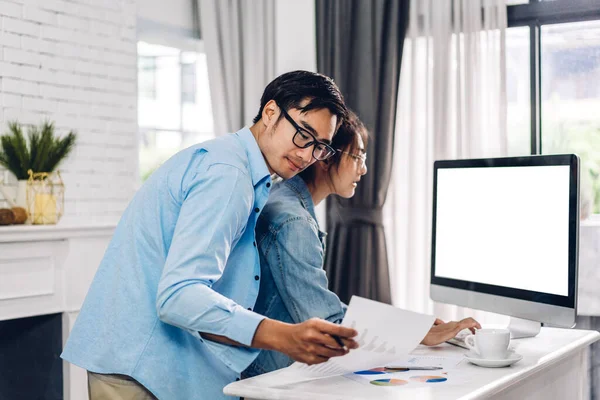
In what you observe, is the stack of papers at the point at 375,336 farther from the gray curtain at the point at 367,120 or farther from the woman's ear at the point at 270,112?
the gray curtain at the point at 367,120

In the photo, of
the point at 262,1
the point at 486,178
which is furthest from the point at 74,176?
the point at 486,178

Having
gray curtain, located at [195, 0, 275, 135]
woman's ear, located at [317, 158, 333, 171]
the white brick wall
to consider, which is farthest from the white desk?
gray curtain, located at [195, 0, 275, 135]

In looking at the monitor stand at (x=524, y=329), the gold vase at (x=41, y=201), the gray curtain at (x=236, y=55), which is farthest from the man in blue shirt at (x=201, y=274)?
the gray curtain at (x=236, y=55)

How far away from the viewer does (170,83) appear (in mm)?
4629

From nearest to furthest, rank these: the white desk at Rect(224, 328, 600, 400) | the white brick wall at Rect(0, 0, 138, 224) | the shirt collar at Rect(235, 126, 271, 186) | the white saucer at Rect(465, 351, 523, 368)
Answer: the white desk at Rect(224, 328, 600, 400) < the shirt collar at Rect(235, 126, 271, 186) < the white saucer at Rect(465, 351, 523, 368) < the white brick wall at Rect(0, 0, 138, 224)

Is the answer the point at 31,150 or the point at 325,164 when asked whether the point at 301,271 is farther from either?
the point at 31,150

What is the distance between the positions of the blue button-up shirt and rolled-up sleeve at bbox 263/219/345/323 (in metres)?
0.14

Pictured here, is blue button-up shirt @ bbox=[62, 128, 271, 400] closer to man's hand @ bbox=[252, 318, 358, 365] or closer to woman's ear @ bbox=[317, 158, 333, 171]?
man's hand @ bbox=[252, 318, 358, 365]

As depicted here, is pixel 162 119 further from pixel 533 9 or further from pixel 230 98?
pixel 533 9

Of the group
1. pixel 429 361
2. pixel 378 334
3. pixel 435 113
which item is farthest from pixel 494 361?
pixel 435 113

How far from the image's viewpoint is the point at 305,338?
1.29 m

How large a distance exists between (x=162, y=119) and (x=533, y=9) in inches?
89.4

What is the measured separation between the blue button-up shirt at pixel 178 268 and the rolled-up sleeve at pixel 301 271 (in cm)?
Result: 14

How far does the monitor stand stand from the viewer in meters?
2.09
